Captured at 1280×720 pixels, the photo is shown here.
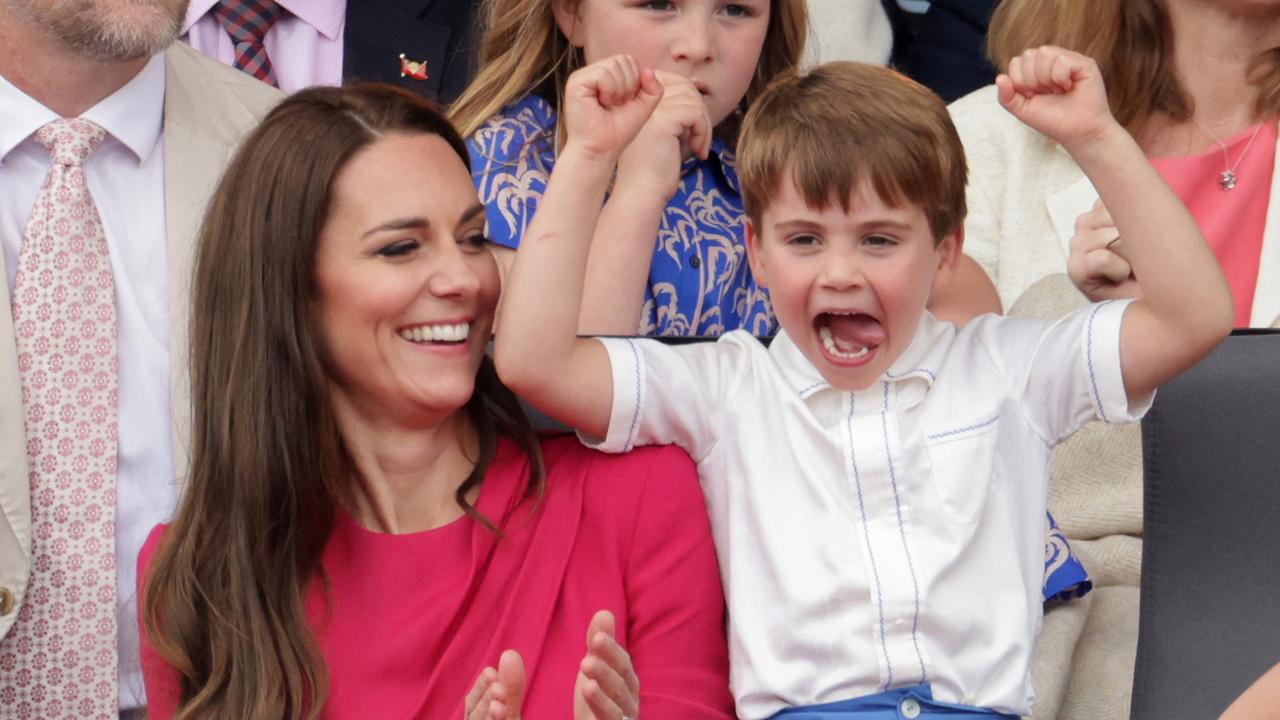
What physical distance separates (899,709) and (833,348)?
0.36 metres

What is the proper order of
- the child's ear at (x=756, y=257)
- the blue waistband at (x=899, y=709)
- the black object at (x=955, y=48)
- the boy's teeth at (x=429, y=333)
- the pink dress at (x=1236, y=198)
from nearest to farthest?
the blue waistband at (x=899, y=709), the child's ear at (x=756, y=257), the boy's teeth at (x=429, y=333), the pink dress at (x=1236, y=198), the black object at (x=955, y=48)

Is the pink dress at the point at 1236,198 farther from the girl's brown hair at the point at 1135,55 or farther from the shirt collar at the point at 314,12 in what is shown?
the shirt collar at the point at 314,12

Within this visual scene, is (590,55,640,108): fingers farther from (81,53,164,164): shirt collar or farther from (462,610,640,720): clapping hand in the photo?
(81,53,164,164): shirt collar

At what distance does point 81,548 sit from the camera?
2.37 metres

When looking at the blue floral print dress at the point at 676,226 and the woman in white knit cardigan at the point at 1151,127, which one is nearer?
the blue floral print dress at the point at 676,226

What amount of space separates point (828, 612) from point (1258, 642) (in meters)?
0.48

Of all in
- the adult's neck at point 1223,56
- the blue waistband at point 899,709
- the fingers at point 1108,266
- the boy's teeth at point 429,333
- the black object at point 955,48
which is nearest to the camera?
the blue waistband at point 899,709

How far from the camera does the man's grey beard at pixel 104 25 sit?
2.48 metres

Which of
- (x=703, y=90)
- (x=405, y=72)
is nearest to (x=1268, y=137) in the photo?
(x=703, y=90)

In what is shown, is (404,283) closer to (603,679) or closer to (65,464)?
(603,679)

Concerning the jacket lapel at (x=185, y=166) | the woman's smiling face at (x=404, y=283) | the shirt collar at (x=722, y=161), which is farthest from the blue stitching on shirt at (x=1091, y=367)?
the jacket lapel at (x=185, y=166)

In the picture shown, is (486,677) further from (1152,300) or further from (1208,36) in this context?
(1208,36)

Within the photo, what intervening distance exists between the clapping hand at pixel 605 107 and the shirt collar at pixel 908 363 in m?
0.28

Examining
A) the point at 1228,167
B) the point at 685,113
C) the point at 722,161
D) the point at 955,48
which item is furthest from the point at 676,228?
the point at 955,48
